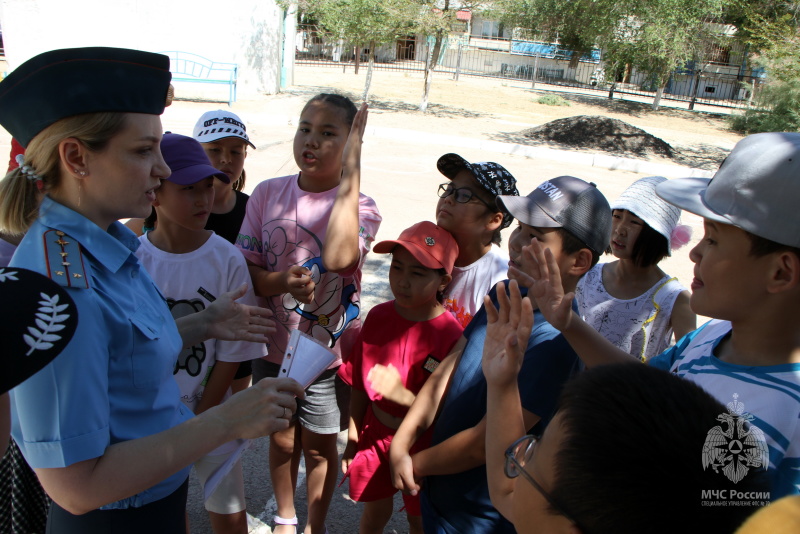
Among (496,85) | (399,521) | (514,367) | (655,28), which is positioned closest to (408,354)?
(514,367)

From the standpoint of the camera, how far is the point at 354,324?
2998mm

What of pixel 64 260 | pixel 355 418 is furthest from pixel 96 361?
pixel 355 418

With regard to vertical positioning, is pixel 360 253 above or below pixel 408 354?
above

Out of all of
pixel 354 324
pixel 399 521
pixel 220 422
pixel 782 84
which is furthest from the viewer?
pixel 782 84

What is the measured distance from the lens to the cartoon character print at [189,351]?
2.57 metres

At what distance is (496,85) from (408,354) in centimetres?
3405

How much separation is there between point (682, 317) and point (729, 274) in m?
1.33

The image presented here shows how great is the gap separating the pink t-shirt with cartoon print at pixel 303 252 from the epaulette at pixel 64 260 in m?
1.32

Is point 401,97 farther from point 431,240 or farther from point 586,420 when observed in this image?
point 586,420

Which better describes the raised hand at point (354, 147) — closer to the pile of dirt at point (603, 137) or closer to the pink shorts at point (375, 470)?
the pink shorts at point (375, 470)

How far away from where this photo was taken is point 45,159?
1.60 metres

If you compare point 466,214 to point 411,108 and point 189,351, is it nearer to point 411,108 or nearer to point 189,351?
point 189,351

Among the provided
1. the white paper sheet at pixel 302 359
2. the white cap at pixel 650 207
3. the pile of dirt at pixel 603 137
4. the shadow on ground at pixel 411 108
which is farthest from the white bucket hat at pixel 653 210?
the shadow on ground at pixel 411 108

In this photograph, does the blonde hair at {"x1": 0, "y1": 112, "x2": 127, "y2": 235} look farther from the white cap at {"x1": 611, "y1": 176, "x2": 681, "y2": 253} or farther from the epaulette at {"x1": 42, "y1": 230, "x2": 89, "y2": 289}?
the white cap at {"x1": 611, "y1": 176, "x2": 681, "y2": 253}
